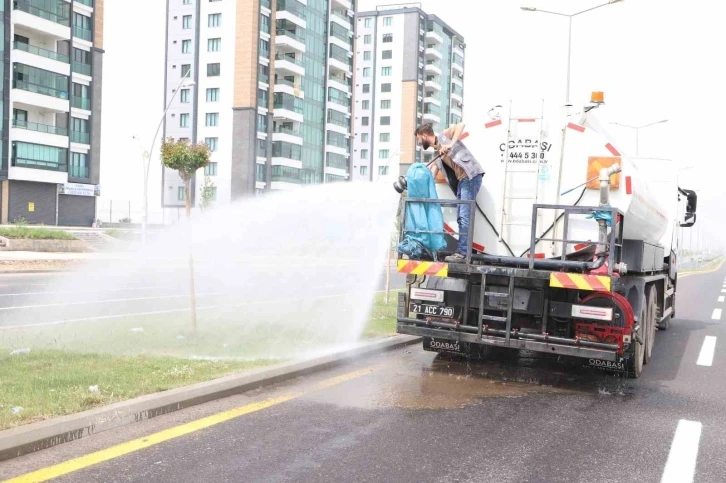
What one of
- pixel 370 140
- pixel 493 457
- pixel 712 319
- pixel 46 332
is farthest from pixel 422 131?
pixel 370 140

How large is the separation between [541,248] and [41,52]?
5150 centimetres

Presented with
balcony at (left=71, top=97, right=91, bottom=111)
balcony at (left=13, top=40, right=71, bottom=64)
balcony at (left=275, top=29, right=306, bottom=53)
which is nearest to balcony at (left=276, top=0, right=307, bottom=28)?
balcony at (left=275, top=29, right=306, bottom=53)

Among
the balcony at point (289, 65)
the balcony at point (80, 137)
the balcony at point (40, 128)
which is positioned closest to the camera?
the balcony at point (40, 128)

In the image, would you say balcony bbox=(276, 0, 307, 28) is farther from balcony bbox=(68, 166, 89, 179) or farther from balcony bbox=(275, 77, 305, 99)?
balcony bbox=(68, 166, 89, 179)

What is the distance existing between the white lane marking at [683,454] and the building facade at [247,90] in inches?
2405

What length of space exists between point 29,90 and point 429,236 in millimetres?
49567

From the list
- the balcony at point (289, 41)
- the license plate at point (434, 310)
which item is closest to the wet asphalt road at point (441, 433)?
the license plate at point (434, 310)

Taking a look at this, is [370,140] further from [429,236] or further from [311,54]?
[429,236]

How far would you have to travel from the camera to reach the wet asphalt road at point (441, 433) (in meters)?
4.39

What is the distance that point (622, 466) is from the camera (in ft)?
15.6

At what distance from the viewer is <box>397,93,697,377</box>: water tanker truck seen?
707 centimetres

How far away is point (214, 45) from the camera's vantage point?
69.1 m

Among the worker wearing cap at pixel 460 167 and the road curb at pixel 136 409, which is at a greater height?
the worker wearing cap at pixel 460 167

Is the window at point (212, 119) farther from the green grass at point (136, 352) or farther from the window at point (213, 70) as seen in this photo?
the green grass at point (136, 352)
